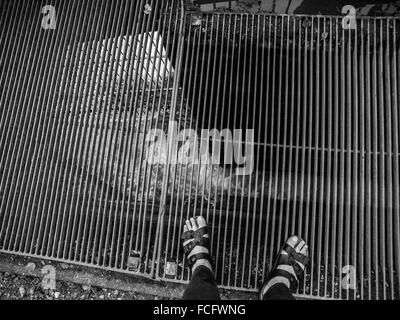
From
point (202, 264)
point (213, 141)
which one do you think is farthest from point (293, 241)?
point (213, 141)

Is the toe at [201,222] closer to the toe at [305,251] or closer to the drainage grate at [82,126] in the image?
the drainage grate at [82,126]

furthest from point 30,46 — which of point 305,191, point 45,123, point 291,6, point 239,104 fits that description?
point 305,191

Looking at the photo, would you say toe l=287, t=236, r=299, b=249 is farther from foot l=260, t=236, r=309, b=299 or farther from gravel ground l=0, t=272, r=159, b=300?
gravel ground l=0, t=272, r=159, b=300

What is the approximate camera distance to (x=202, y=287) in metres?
2.19

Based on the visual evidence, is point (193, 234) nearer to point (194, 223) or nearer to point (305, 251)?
point (194, 223)

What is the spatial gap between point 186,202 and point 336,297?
1.30m

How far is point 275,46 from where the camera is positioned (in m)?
2.66

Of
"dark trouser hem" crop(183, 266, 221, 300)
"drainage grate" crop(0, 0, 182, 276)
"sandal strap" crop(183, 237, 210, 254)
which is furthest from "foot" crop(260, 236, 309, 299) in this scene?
"drainage grate" crop(0, 0, 182, 276)

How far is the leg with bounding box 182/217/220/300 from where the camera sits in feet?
7.13

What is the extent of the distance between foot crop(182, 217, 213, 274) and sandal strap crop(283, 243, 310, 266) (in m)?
0.55

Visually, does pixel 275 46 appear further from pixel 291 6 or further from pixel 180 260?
pixel 180 260

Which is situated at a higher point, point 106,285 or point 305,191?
point 305,191

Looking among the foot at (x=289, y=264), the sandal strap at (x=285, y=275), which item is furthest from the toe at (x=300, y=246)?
the sandal strap at (x=285, y=275)

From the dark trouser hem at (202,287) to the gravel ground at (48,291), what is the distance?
578 mm
